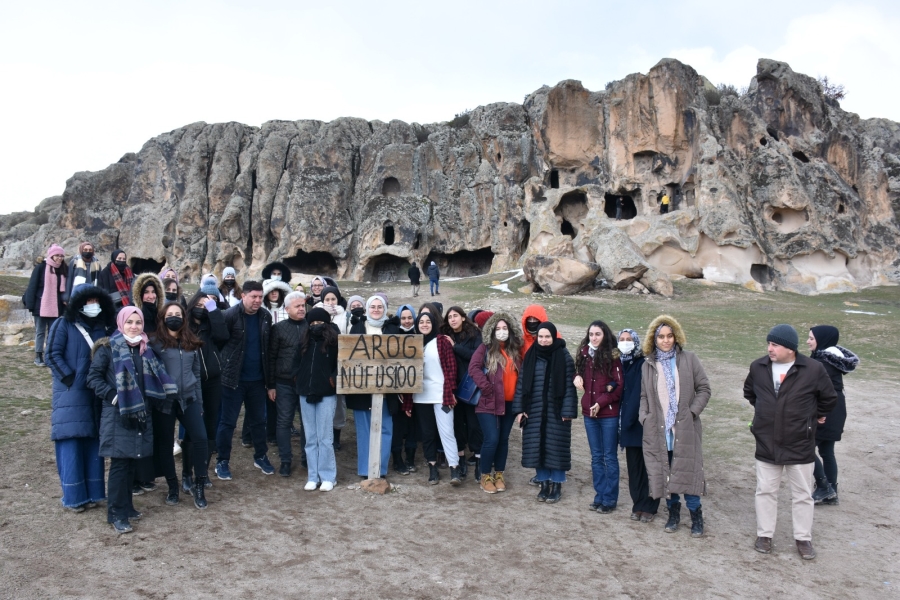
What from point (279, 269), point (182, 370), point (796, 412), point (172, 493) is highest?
point (279, 269)

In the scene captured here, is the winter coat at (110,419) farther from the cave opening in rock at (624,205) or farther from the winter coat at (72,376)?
the cave opening in rock at (624,205)

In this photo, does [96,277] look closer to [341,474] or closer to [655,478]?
[341,474]

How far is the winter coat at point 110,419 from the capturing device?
4.86m

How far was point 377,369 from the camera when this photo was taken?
602 centimetres

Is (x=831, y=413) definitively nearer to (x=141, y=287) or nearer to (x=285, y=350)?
(x=285, y=350)

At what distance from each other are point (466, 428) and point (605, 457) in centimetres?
167

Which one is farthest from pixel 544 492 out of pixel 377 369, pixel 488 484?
pixel 377 369

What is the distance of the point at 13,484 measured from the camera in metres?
5.66

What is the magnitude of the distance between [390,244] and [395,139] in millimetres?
7638

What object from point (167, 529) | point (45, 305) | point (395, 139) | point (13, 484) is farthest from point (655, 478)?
point (395, 139)

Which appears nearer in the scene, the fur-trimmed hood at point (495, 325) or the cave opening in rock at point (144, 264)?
the fur-trimmed hood at point (495, 325)

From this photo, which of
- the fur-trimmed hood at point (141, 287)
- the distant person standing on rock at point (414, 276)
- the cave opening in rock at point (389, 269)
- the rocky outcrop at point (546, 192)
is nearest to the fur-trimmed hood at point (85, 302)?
the fur-trimmed hood at point (141, 287)

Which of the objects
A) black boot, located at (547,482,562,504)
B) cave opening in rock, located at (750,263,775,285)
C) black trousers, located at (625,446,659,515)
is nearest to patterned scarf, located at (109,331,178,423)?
black boot, located at (547,482,562,504)

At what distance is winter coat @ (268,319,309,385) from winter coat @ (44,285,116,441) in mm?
1664
